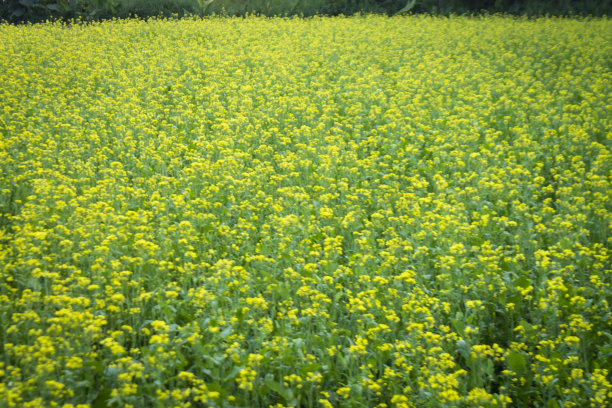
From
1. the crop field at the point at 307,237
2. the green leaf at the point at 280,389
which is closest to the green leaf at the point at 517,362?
the crop field at the point at 307,237

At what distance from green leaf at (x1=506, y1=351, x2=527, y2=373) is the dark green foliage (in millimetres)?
19184

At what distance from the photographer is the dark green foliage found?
19.5 meters

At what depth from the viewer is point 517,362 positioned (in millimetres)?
3039

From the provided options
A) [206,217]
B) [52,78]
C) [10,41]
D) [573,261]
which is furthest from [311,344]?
[10,41]

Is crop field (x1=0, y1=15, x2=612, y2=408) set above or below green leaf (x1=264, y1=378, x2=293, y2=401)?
above

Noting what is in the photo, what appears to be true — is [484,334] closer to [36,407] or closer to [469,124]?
[36,407]

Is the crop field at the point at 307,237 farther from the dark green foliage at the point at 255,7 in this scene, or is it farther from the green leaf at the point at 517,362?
the dark green foliage at the point at 255,7

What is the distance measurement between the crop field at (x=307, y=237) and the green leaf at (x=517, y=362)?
0.01 meters

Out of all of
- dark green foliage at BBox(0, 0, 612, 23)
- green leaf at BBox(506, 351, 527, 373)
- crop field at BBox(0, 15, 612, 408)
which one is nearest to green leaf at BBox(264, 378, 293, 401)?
crop field at BBox(0, 15, 612, 408)

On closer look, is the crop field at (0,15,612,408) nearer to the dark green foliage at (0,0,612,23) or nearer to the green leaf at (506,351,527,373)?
the green leaf at (506,351,527,373)

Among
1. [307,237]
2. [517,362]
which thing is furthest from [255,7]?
[517,362]

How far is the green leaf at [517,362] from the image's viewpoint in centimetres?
304

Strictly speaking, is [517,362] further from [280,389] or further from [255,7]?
[255,7]

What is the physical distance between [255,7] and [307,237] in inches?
769
